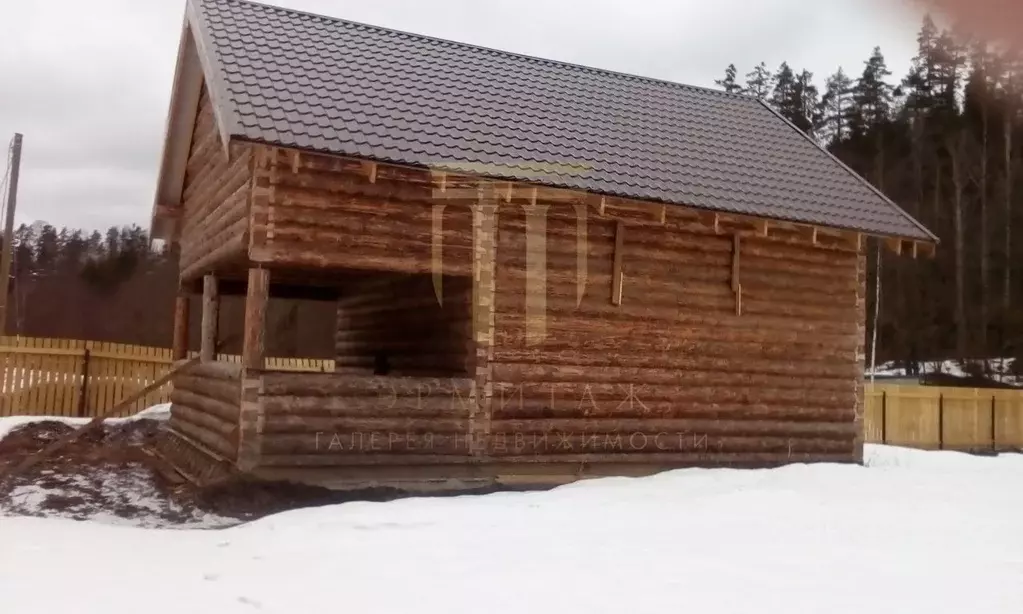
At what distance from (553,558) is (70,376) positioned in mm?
14360

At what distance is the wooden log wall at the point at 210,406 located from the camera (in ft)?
30.1

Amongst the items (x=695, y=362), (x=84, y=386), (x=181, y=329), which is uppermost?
(x=181, y=329)

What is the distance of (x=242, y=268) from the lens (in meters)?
11.0

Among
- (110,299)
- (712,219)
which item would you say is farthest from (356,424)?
(110,299)

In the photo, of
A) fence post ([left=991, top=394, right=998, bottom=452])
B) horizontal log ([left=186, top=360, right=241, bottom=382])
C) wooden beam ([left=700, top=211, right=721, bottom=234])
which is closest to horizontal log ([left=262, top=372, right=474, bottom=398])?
horizontal log ([left=186, top=360, right=241, bottom=382])

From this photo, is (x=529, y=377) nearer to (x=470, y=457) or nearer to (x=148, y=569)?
(x=470, y=457)

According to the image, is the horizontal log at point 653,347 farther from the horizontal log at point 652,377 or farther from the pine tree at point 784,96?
the pine tree at point 784,96

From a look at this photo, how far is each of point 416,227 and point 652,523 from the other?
4.05m

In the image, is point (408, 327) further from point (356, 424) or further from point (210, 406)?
point (356, 424)

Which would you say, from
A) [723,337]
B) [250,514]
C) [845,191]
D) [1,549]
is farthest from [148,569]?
[845,191]

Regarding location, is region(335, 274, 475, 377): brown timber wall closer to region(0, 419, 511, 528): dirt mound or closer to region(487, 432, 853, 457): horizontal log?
region(487, 432, 853, 457): horizontal log

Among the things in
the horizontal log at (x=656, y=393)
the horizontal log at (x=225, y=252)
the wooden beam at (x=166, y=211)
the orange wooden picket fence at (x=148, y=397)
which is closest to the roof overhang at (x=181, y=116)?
the wooden beam at (x=166, y=211)

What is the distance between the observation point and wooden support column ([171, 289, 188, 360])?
44.6 feet

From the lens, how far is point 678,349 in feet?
35.4
